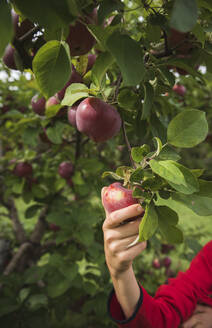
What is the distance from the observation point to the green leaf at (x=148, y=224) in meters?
0.42

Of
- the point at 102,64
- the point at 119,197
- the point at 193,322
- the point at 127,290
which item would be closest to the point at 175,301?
the point at 193,322

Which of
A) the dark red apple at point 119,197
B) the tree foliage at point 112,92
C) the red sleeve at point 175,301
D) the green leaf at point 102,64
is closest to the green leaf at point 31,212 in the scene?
the tree foliage at point 112,92

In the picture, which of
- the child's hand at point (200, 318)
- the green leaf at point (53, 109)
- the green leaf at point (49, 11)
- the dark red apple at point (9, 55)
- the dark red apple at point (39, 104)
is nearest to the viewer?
the green leaf at point (49, 11)

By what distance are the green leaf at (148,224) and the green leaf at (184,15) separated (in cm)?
27

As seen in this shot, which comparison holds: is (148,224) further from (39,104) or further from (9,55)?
(39,104)

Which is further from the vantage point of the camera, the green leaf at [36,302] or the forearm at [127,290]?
the green leaf at [36,302]

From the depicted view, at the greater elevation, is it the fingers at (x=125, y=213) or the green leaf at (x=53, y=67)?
the green leaf at (x=53, y=67)

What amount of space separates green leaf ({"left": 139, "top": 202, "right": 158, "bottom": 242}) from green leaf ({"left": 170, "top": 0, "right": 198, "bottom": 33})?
0.27 meters

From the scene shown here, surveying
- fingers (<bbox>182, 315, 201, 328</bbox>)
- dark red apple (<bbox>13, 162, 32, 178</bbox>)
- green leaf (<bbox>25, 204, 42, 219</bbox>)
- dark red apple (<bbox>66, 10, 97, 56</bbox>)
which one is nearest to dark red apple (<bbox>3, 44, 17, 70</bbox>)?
dark red apple (<bbox>66, 10, 97, 56</bbox>)

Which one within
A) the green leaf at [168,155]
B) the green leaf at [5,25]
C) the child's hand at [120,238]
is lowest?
the child's hand at [120,238]

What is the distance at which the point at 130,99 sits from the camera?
1.90ft

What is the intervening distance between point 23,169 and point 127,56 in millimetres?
1038

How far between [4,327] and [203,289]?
0.89 m

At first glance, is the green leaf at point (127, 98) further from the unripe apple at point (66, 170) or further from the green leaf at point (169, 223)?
the unripe apple at point (66, 170)
